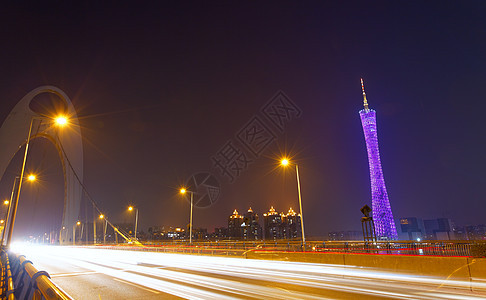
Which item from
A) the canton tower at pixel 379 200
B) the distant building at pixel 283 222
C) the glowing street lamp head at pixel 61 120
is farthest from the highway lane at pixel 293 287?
the distant building at pixel 283 222

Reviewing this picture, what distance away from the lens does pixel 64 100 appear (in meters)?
44.6

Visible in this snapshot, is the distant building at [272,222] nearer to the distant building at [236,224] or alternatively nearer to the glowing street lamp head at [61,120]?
the distant building at [236,224]

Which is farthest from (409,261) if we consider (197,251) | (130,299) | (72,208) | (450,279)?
(72,208)

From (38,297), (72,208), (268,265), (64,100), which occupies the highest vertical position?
(64,100)

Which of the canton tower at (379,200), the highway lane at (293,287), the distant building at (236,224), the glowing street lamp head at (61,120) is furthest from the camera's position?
the distant building at (236,224)

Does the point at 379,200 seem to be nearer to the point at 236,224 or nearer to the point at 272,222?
the point at 272,222

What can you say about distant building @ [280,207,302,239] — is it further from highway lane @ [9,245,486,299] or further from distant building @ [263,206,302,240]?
highway lane @ [9,245,486,299]

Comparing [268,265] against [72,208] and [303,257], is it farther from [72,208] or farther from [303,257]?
[72,208]

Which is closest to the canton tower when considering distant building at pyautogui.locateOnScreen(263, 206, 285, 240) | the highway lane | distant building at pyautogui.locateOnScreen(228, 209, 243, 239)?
distant building at pyautogui.locateOnScreen(263, 206, 285, 240)

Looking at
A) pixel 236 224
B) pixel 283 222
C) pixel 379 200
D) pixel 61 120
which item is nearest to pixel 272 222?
pixel 283 222

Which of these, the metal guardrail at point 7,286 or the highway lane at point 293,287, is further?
the highway lane at point 293,287

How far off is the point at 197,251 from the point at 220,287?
2084 centimetres

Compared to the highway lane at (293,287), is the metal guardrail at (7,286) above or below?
above

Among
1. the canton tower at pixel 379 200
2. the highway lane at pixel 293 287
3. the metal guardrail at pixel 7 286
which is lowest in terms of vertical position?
the highway lane at pixel 293 287
